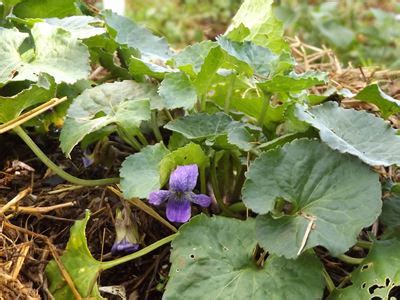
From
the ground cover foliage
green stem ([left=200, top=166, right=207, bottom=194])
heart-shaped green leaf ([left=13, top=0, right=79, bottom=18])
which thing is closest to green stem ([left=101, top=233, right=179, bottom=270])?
the ground cover foliage

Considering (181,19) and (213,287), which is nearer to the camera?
(213,287)

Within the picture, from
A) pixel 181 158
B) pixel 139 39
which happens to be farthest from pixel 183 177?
pixel 139 39

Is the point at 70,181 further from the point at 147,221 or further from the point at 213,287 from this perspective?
the point at 213,287

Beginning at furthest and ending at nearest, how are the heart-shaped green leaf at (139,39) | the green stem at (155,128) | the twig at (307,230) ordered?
1. the heart-shaped green leaf at (139,39)
2. the green stem at (155,128)
3. the twig at (307,230)

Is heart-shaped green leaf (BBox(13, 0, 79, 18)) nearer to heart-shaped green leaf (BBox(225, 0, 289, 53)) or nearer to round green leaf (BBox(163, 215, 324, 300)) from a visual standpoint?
heart-shaped green leaf (BBox(225, 0, 289, 53))

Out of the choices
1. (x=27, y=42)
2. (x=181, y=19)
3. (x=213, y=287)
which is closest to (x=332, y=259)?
(x=213, y=287)

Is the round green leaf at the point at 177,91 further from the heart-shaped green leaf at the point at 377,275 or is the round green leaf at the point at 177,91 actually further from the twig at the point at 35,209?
the heart-shaped green leaf at the point at 377,275

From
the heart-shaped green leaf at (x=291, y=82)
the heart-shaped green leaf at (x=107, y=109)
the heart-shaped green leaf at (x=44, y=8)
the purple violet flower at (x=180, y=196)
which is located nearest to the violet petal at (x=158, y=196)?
the purple violet flower at (x=180, y=196)
